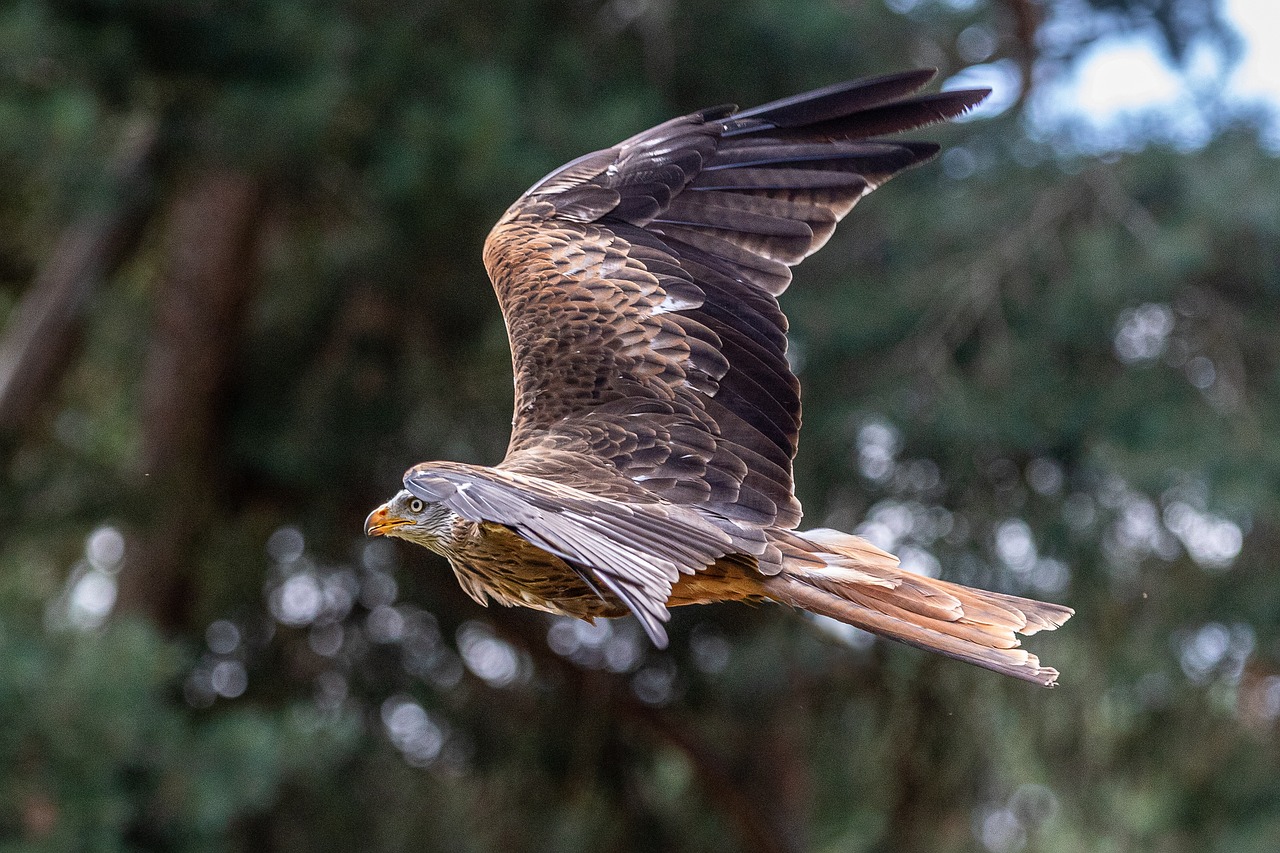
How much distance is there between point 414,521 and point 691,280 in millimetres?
1027

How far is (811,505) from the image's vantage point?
796 cm

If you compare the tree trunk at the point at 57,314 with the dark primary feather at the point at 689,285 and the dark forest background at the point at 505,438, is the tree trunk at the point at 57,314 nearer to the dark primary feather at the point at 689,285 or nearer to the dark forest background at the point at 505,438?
the dark forest background at the point at 505,438

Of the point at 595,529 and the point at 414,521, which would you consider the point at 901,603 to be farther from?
the point at 414,521

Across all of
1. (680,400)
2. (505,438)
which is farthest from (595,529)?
(505,438)

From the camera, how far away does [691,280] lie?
11.8 ft

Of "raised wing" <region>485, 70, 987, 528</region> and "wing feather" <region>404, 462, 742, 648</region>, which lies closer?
"wing feather" <region>404, 462, 742, 648</region>

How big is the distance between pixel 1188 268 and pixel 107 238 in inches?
222

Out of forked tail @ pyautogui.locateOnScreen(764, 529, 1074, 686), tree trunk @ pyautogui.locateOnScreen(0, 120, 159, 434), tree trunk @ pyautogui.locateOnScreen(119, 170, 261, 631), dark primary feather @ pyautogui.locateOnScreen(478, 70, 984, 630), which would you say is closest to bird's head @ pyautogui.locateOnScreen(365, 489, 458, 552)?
dark primary feather @ pyautogui.locateOnScreen(478, 70, 984, 630)

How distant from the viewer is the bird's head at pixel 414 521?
2.81 m

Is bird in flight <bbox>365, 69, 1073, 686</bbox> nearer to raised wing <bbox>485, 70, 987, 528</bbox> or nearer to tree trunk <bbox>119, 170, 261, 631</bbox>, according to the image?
raised wing <bbox>485, 70, 987, 528</bbox>

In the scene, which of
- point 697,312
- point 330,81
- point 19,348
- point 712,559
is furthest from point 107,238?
point 712,559

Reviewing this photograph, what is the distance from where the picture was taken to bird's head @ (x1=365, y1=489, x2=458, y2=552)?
9.22ft

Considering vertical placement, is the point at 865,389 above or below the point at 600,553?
above

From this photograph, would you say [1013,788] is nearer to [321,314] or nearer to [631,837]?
[631,837]
